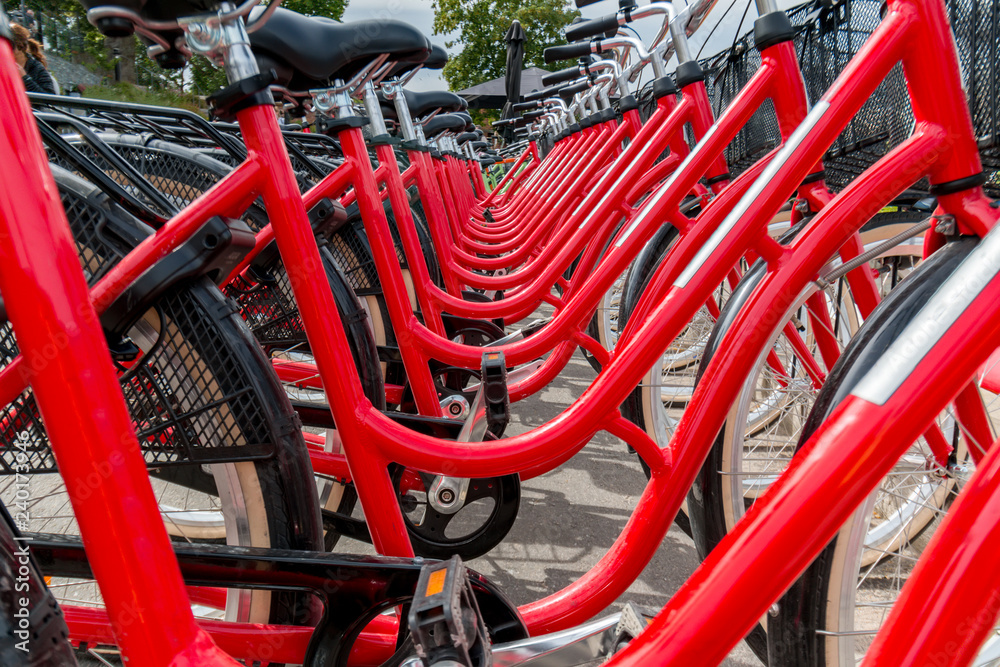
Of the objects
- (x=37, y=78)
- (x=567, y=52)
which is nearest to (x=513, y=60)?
(x=567, y=52)

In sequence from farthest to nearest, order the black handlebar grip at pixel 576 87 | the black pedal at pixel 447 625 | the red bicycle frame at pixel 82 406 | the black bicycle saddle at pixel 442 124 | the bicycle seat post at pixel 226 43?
the black bicycle saddle at pixel 442 124 < the black handlebar grip at pixel 576 87 < the bicycle seat post at pixel 226 43 < the black pedal at pixel 447 625 < the red bicycle frame at pixel 82 406

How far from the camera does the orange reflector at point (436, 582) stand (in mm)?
795

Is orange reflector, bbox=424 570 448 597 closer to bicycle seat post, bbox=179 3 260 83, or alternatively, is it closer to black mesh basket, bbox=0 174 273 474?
black mesh basket, bbox=0 174 273 474

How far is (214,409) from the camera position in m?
1.06

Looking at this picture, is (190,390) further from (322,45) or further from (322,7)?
(322,7)

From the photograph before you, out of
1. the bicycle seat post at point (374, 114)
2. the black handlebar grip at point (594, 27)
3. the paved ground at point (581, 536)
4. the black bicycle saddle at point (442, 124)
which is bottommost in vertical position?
the paved ground at point (581, 536)

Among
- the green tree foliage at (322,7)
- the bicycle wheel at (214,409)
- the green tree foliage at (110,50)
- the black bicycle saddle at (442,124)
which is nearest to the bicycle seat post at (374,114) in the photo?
the green tree foliage at (110,50)

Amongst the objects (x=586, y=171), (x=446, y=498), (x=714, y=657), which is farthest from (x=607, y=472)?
(x=714, y=657)

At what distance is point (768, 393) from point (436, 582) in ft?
3.53

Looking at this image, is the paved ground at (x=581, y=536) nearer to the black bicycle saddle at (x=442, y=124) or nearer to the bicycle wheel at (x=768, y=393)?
the bicycle wheel at (x=768, y=393)

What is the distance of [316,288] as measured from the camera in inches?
45.5

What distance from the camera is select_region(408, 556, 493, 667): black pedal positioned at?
74 centimetres

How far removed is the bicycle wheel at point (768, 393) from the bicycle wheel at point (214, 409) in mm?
735

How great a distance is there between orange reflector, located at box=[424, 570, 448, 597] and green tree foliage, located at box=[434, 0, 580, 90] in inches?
875
